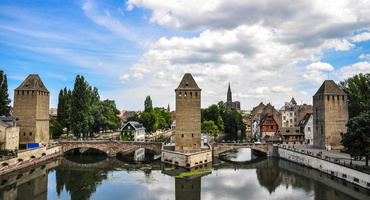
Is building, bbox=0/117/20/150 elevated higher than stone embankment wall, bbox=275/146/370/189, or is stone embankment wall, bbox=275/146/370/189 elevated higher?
building, bbox=0/117/20/150

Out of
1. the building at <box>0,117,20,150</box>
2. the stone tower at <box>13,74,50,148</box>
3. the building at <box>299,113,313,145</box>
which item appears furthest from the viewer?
the building at <box>299,113,313,145</box>

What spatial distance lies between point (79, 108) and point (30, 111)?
806 centimetres

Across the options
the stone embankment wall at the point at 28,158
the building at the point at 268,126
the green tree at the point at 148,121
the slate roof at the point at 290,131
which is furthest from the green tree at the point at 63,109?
the slate roof at the point at 290,131

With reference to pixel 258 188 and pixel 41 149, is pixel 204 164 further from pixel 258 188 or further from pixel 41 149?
pixel 41 149

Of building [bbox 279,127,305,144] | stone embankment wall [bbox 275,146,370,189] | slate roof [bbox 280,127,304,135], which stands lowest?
stone embankment wall [bbox 275,146,370,189]

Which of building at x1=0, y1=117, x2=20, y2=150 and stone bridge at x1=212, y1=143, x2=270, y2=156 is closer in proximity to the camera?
building at x1=0, y1=117, x2=20, y2=150

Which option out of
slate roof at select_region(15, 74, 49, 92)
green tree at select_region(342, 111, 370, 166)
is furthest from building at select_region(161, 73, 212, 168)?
slate roof at select_region(15, 74, 49, 92)

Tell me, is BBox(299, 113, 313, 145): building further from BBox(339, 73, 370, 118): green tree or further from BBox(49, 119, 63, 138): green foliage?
BBox(49, 119, 63, 138): green foliage

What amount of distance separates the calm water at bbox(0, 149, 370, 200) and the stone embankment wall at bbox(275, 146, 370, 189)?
0.72 metres

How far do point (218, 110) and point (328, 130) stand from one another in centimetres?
4613

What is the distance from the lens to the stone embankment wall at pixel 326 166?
80.4 ft

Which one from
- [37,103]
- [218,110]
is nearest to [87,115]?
[37,103]

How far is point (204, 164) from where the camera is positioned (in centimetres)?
3672

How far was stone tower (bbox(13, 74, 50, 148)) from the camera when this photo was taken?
134 ft
